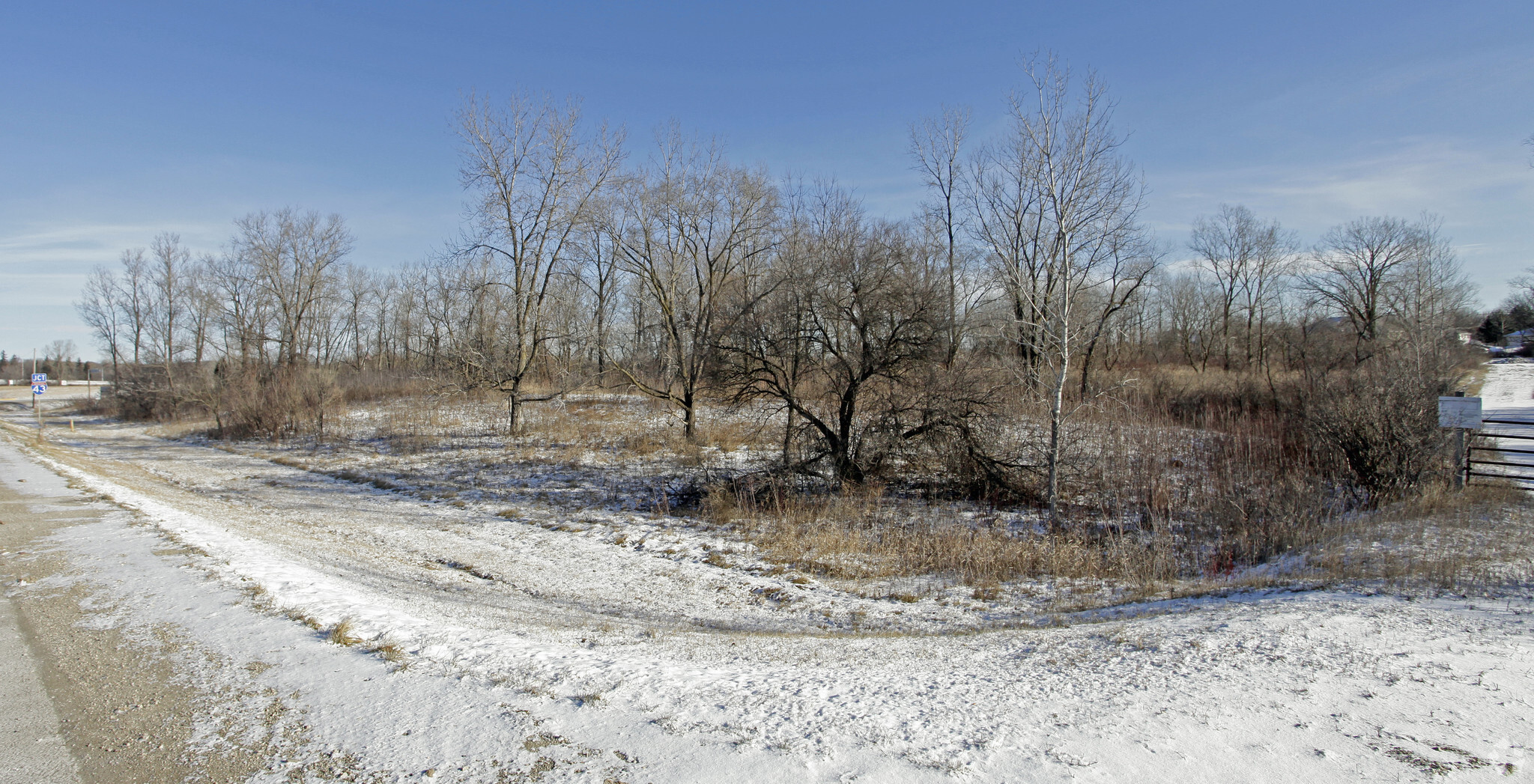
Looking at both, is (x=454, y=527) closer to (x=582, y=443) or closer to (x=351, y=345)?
(x=582, y=443)

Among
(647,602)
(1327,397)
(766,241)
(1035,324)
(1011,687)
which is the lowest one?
(647,602)

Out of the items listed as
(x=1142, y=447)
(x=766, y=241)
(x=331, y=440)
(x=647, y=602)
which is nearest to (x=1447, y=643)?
(x=647, y=602)

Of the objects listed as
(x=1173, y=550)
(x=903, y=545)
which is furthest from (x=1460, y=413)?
(x=903, y=545)

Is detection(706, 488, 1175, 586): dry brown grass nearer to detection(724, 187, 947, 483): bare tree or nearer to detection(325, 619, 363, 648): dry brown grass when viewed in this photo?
detection(724, 187, 947, 483): bare tree

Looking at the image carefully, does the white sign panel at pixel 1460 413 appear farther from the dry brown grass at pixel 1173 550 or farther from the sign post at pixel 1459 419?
the dry brown grass at pixel 1173 550

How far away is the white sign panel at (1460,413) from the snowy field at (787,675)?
290 inches

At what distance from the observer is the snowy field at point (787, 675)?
12.5 feet

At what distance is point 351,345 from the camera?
65750mm

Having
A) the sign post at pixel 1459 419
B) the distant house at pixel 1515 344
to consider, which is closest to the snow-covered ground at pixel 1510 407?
the sign post at pixel 1459 419

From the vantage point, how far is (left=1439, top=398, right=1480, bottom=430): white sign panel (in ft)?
38.1

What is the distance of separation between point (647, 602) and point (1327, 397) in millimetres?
14795

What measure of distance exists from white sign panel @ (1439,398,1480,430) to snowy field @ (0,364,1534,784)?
737cm

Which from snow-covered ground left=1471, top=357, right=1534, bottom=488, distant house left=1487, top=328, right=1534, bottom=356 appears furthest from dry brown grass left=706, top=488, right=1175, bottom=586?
distant house left=1487, top=328, right=1534, bottom=356

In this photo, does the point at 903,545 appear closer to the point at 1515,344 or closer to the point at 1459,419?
the point at 1459,419
